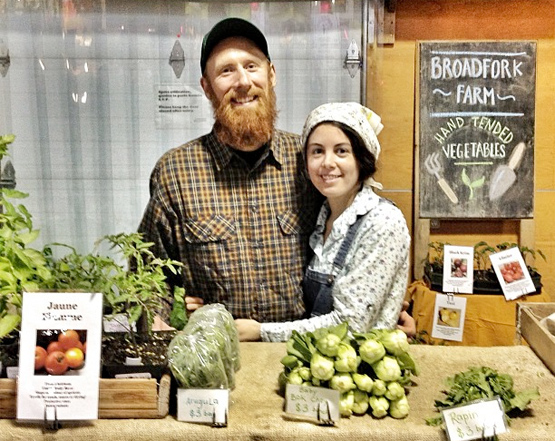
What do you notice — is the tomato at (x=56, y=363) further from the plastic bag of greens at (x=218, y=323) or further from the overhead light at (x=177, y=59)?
the overhead light at (x=177, y=59)

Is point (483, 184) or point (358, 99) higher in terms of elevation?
point (358, 99)

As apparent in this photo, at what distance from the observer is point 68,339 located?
1310 mm

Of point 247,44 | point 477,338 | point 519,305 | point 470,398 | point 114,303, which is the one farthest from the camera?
point 477,338

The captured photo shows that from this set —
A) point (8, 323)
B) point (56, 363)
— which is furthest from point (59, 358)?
point (8, 323)

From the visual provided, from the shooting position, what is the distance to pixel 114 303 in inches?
57.2

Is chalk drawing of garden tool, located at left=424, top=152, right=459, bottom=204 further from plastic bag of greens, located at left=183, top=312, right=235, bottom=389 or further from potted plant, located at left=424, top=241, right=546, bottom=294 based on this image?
plastic bag of greens, located at left=183, top=312, right=235, bottom=389

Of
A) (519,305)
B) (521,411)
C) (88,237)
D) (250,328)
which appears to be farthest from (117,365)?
(88,237)

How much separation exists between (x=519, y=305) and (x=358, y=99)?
5.40 feet

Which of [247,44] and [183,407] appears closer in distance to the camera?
[183,407]

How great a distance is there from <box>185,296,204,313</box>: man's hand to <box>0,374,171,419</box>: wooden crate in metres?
0.85

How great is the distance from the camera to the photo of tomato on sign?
130 cm

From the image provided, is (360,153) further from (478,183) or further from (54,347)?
(478,183)

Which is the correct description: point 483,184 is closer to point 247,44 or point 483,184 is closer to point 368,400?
point 247,44

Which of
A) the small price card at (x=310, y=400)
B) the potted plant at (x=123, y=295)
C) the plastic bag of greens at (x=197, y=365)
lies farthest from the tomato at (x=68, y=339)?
the small price card at (x=310, y=400)
